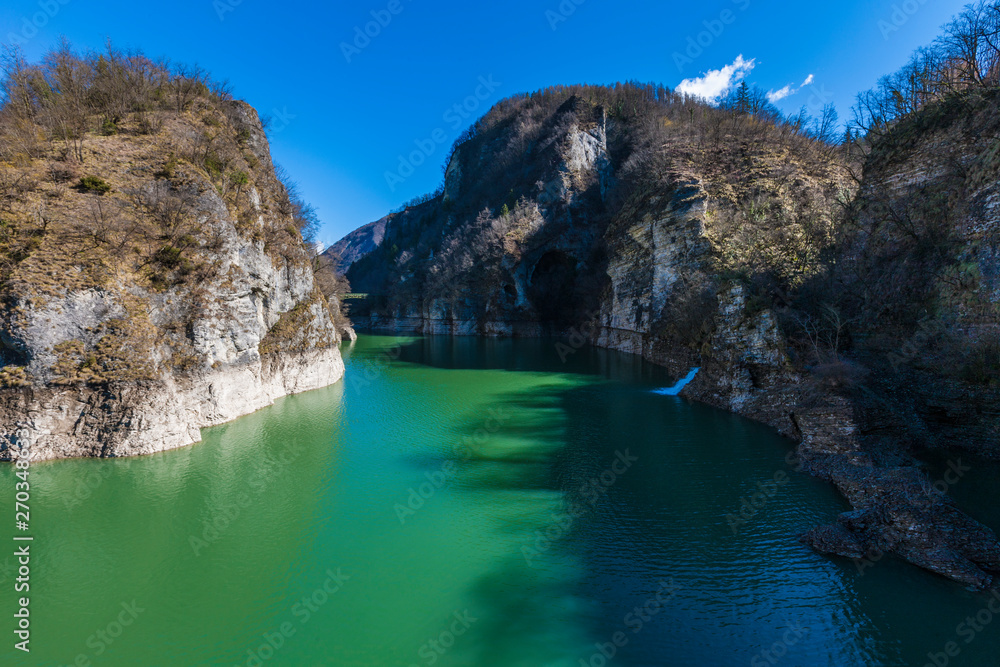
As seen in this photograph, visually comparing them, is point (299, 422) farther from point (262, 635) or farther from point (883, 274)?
point (883, 274)

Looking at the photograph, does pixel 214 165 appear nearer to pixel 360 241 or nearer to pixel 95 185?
pixel 95 185

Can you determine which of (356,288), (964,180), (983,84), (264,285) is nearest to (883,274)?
(964,180)
